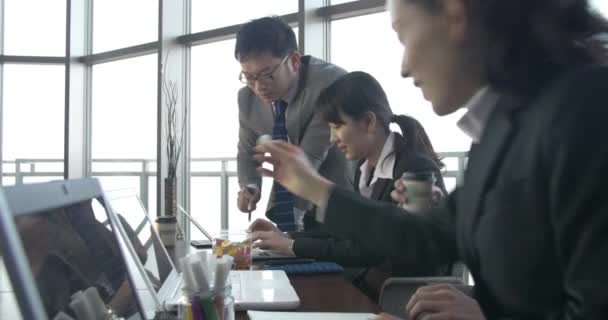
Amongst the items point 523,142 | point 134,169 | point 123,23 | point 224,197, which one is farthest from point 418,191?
point 123,23

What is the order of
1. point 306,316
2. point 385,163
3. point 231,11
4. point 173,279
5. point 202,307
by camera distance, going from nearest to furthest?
point 202,307 < point 306,316 < point 173,279 < point 385,163 < point 231,11

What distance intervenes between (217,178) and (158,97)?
33.3 inches

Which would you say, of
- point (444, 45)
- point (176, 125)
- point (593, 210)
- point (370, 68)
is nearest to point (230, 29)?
point (176, 125)

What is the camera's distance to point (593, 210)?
0.57 meters

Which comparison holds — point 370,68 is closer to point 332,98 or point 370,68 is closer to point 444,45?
point 332,98

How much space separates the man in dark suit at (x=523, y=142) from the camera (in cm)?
59

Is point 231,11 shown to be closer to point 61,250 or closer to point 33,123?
point 33,123

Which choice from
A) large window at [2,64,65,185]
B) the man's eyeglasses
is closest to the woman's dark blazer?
the man's eyeglasses

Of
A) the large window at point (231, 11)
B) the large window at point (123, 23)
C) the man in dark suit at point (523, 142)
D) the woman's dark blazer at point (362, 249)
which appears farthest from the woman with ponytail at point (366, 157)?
the large window at point (123, 23)

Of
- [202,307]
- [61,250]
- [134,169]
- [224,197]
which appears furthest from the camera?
[134,169]

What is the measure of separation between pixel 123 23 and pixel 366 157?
383 centimetres

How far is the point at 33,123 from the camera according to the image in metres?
5.43

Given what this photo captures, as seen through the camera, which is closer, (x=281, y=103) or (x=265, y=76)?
(x=265, y=76)

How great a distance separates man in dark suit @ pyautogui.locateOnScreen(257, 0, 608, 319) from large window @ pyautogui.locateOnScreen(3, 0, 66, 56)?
5.24 m
